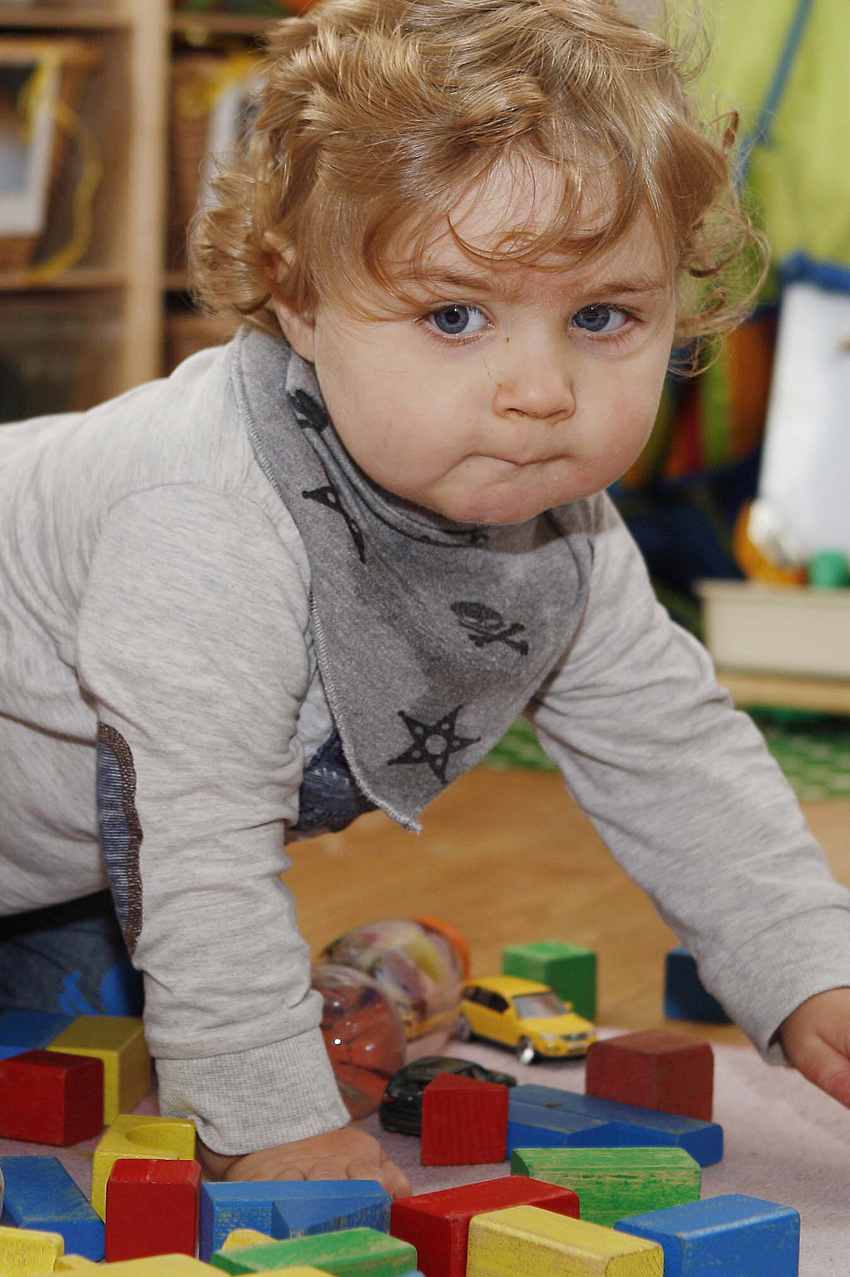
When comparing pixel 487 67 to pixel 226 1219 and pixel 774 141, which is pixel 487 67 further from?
pixel 774 141

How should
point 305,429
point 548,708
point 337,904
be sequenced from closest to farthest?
point 305,429
point 548,708
point 337,904

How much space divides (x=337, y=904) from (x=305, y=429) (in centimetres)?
48

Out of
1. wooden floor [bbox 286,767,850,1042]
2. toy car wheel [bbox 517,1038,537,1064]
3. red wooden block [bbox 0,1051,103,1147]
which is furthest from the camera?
wooden floor [bbox 286,767,850,1042]

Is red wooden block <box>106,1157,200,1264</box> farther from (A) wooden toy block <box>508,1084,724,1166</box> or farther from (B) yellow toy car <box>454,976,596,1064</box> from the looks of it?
(B) yellow toy car <box>454,976,596,1064</box>

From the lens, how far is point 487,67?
2.10 feet

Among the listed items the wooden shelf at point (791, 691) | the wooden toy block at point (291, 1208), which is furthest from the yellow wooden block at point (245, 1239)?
the wooden shelf at point (791, 691)

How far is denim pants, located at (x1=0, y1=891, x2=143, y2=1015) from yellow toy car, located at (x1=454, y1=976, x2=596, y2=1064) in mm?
191

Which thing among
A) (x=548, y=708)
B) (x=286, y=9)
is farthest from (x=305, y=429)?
(x=286, y=9)

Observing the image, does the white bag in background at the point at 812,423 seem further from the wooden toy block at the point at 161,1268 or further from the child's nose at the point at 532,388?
the wooden toy block at the point at 161,1268

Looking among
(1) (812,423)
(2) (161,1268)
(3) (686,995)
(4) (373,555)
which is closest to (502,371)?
(4) (373,555)

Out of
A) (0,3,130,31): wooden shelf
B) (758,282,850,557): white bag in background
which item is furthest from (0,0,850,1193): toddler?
(0,3,130,31): wooden shelf

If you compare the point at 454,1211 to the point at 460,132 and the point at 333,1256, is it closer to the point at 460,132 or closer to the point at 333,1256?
the point at 333,1256

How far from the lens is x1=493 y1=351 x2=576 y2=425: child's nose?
0.63 m

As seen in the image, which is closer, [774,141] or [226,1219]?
[226,1219]
